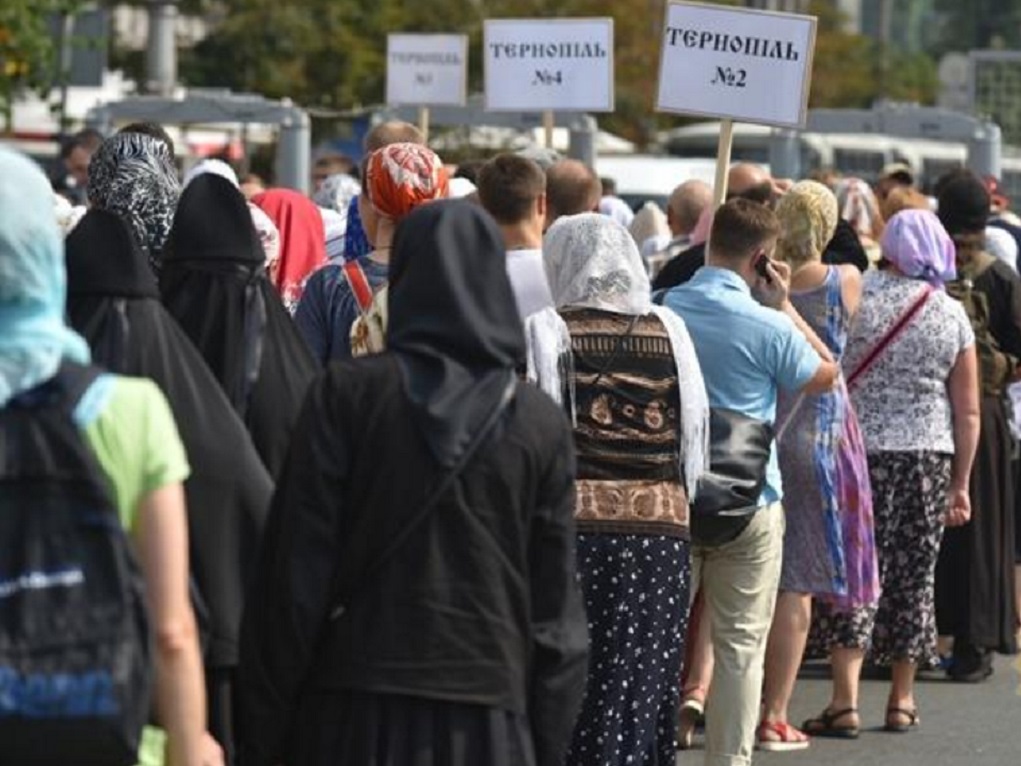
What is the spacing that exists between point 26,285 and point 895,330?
6792 millimetres

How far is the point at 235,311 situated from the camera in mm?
6289

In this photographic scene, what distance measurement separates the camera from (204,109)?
20219 mm

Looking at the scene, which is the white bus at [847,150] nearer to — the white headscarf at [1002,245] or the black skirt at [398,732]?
the white headscarf at [1002,245]

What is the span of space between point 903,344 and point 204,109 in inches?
396

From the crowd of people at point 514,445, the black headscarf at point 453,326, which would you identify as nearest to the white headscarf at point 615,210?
the crowd of people at point 514,445

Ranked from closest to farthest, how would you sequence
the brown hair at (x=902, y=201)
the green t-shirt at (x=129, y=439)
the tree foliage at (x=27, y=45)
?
the green t-shirt at (x=129, y=439)
the brown hair at (x=902, y=201)
the tree foliage at (x=27, y=45)

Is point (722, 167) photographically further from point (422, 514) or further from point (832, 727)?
point (422, 514)

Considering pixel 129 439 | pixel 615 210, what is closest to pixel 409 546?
pixel 129 439

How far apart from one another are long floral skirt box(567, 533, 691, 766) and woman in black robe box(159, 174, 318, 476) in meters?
1.53

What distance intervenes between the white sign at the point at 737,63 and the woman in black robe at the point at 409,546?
19.9ft

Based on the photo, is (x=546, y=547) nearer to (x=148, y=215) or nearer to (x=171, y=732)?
(x=171, y=732)

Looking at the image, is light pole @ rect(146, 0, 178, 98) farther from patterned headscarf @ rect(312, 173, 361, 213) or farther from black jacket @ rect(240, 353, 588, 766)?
black jacket @ rect(240, 353, 588, 766)

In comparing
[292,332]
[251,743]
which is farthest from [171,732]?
[292,332]

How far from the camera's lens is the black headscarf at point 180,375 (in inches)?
217
